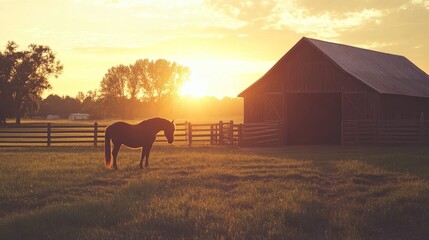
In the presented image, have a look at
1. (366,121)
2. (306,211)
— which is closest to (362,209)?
(306,211)

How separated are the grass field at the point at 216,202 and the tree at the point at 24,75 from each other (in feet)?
176

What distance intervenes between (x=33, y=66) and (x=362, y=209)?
65493 mm

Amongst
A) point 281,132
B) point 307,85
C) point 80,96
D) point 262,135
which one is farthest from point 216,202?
point 80,96

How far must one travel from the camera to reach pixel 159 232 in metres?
7.42

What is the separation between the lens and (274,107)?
27672mm

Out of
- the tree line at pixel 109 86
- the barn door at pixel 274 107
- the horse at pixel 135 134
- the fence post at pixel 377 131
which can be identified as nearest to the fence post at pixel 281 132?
the barn door at pixel 274 107

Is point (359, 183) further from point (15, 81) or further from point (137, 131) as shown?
point (15, 81)

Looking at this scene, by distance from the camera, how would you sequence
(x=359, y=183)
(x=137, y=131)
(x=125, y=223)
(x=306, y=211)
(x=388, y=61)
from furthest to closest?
(x=388, y=61) → (x=137, y=131) → (x=359, y=183) → (x=306, y=211) → (x=125, y=223)

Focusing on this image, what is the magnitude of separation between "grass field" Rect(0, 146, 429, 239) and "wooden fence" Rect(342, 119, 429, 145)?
37.4 ft

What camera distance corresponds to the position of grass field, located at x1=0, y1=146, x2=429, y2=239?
757cm

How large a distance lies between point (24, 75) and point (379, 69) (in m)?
49.9

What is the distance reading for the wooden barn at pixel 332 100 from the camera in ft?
86.0

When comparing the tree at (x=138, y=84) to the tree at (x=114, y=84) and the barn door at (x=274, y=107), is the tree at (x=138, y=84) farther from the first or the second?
the barn door at (x=274, y=107)

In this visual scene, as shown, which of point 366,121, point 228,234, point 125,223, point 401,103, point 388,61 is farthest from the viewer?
point 388,61
